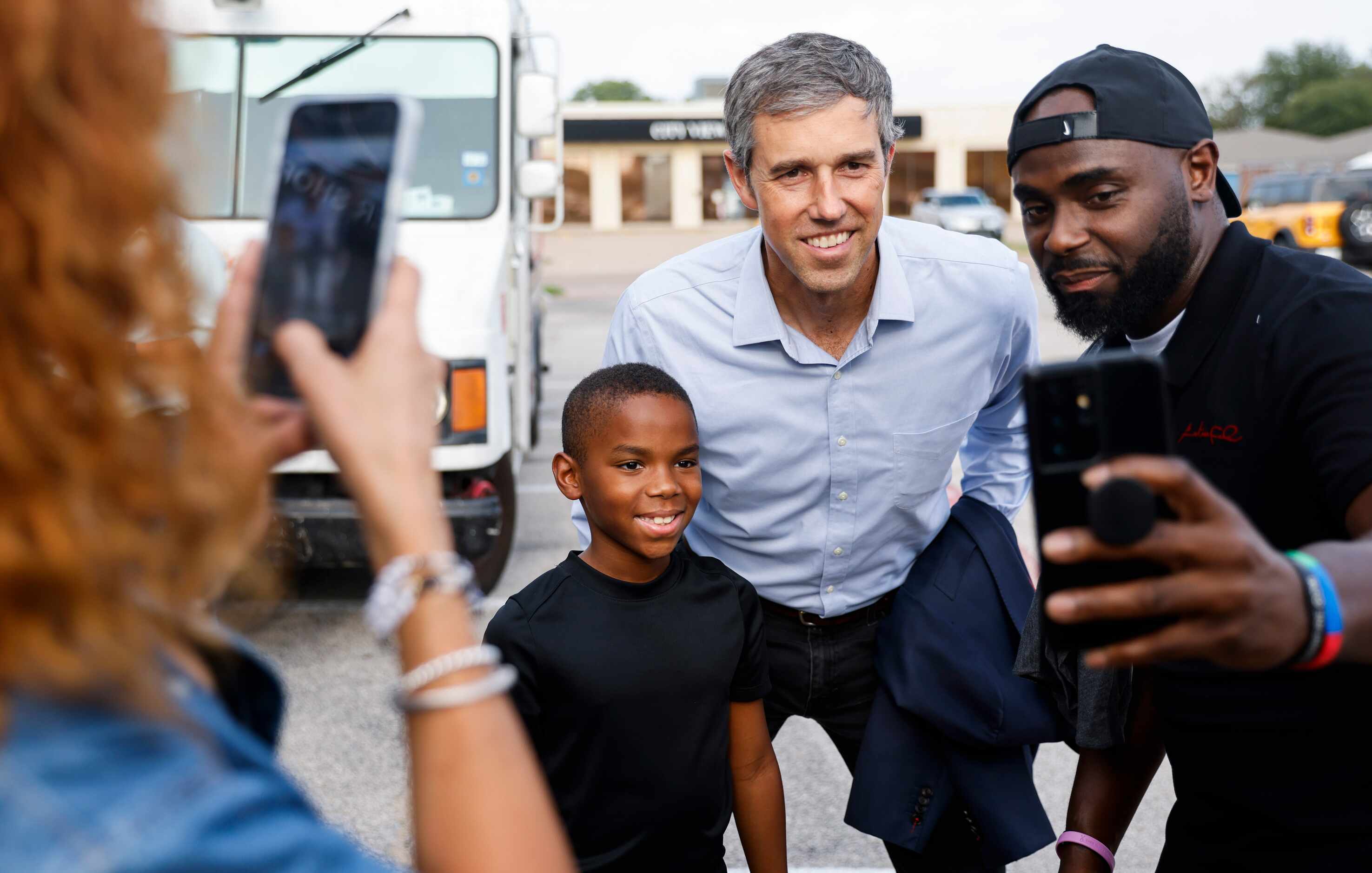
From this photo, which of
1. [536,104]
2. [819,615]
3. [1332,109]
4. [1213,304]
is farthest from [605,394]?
[1332,109]

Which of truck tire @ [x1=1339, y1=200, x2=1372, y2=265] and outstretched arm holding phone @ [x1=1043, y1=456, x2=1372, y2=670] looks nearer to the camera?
outstretched arm holding phone @ [x1=1043, y1=456, x2=1372, y2=670]

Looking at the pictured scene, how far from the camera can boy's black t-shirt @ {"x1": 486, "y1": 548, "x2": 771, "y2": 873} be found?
2.21m

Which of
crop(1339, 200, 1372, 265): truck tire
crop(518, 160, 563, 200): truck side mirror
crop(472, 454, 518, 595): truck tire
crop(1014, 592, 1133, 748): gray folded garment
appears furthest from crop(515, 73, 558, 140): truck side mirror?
crop(1339, 200, 1372, 265): truck tire

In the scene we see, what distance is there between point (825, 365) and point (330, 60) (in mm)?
3554

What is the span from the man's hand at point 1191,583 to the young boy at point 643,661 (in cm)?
127

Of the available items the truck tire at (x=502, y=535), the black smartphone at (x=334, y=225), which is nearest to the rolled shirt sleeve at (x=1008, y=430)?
the black smartphone at (x=334, y=225)

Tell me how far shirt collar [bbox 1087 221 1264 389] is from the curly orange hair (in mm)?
1457

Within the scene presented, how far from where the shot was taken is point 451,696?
92 centimetres

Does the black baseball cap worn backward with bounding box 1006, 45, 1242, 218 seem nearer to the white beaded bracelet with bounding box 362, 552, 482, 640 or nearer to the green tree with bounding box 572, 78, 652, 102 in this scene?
the white beaded bracelet with bounding box 362, 552, 482, 640

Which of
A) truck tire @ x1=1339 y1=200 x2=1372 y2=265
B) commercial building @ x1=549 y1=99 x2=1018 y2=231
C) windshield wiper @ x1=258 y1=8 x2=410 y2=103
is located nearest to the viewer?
windshield wiper @ x1=258 y1=8 x2=410 y2=103

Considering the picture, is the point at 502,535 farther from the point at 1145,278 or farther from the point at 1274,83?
the point at 1274,83

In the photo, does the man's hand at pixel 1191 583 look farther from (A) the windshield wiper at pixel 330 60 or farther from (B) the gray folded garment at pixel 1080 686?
(A) the windshield wiper at pixel 330 60

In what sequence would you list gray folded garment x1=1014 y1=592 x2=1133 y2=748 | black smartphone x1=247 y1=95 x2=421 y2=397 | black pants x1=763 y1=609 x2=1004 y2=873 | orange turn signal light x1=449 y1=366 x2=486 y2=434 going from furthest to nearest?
orange turn signal light x1=449 y1=366 x2=486 y2=434 → black pants x1=763 y1=609 x2=1004 y2=873 → gray folded garment x1=1014 y1=592 x2=1133 y2=748 → black smartphone x1=247 y1=95 x2=421 y2=397

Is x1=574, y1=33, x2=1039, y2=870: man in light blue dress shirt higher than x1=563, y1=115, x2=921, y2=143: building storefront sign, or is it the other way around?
x1=563, y1=115, x2=921, y2=143: building storefront sign
